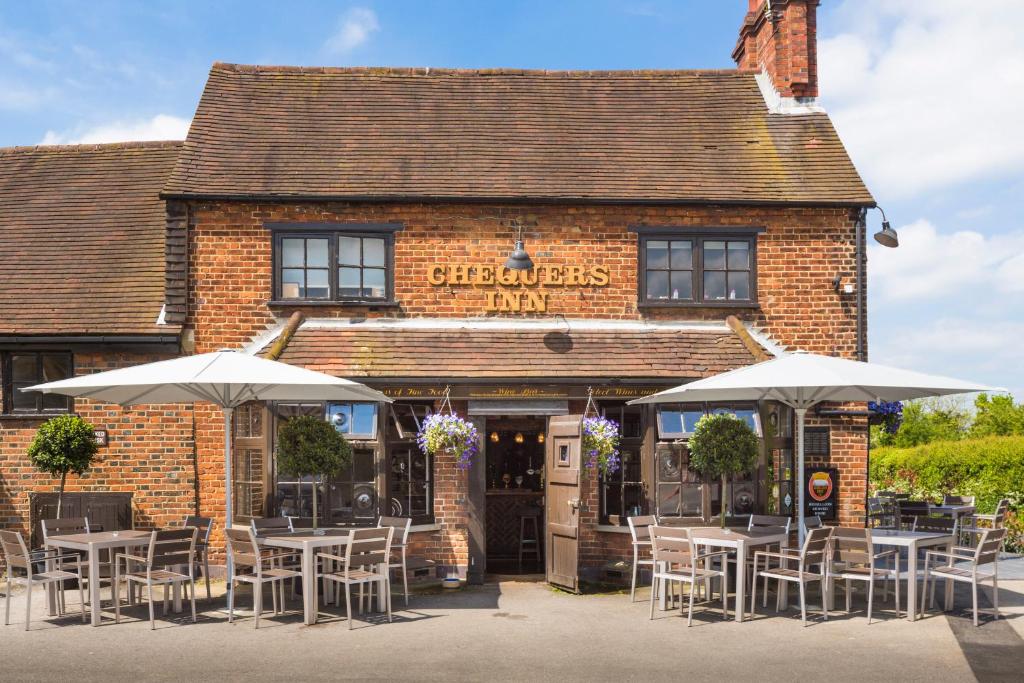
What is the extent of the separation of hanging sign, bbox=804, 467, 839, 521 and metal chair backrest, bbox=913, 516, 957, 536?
1.32 meters

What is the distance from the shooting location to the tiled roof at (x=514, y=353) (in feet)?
43.0

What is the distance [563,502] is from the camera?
1245 cm

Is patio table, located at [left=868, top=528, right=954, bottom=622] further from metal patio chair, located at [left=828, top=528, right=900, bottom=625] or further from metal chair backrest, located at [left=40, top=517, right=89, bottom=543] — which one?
metal chair backrest, located at [left=40, top=517, right=89, bottom=543]

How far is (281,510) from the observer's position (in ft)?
42.7

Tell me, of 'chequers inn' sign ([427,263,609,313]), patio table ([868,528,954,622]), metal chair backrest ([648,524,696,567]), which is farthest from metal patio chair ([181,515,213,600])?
patio table ([868,528,954,622])

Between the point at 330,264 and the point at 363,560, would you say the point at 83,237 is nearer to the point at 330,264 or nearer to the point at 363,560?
the point at 330,264

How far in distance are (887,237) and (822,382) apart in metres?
4.89

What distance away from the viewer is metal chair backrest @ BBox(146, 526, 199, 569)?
10.2 m

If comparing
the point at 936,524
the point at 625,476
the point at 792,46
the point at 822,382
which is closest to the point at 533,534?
the point at 625,476

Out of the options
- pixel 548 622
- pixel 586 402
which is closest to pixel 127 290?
pixel 586 402

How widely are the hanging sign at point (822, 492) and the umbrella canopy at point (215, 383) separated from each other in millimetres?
5748

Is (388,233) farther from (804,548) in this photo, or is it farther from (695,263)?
(804,548)

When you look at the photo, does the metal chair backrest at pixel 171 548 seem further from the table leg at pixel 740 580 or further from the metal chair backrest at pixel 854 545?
the metal chair backrest at pixel 854 545

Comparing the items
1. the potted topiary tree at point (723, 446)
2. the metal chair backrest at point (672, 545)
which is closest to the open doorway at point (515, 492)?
the potted topiary tree at point (723, 446)
